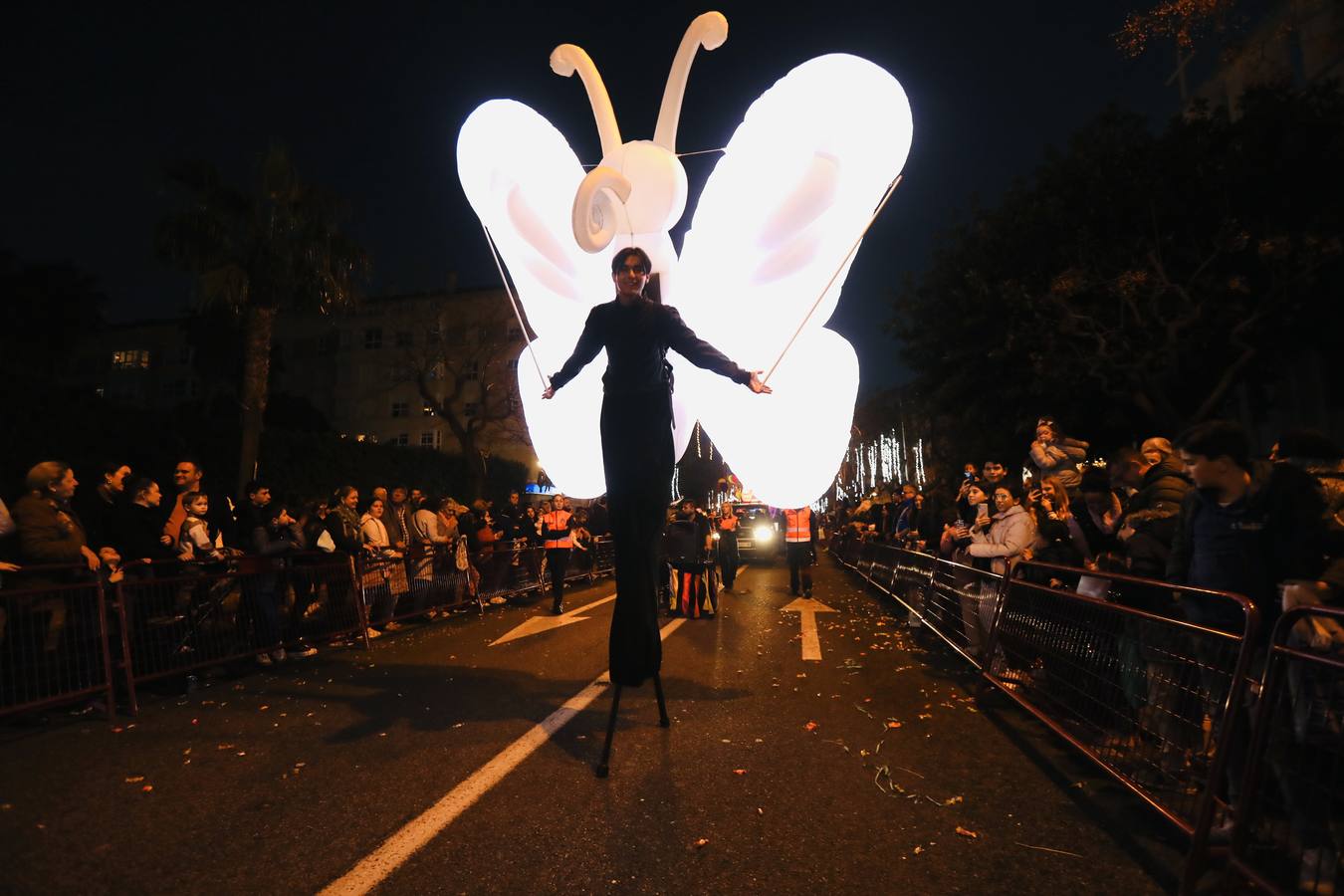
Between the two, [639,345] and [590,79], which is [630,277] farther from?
[590,79]

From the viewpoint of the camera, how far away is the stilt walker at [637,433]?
14.0 feet

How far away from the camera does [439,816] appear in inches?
132

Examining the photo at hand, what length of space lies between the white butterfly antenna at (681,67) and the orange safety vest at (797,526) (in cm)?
904

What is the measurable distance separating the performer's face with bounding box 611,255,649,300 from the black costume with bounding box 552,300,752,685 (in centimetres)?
8

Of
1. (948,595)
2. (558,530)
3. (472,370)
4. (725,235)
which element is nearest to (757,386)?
(725,235)

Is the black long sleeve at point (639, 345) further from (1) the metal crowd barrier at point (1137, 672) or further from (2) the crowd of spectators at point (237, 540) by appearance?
(2) the crowd of spectators at point (237, 540)

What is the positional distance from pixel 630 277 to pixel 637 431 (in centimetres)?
92

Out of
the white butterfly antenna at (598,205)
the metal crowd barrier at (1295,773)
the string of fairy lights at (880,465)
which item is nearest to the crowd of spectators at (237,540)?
the white butterfly antenna at (598,205)

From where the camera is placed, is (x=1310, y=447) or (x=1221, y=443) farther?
(x=1310, y=447)

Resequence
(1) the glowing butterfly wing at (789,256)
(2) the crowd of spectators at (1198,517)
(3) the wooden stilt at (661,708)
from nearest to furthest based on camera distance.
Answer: (2) the crowd of spectators at (1198,517) < (1) the glowing butterfly wing at (789,256) < (3) the wooden stilt at (661,708)

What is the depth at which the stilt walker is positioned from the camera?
4258mm

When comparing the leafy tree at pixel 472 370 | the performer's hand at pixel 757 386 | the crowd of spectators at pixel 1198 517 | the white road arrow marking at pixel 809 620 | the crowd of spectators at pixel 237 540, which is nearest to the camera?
the crowd of spectators at pixel 1198 517

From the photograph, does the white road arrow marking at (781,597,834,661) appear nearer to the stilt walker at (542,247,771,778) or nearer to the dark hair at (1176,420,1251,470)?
the stilt walker at (542,247,771,778)

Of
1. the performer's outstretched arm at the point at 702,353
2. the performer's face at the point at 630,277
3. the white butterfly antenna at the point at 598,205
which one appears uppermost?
the white butterfly antenna at the point at 598,205
